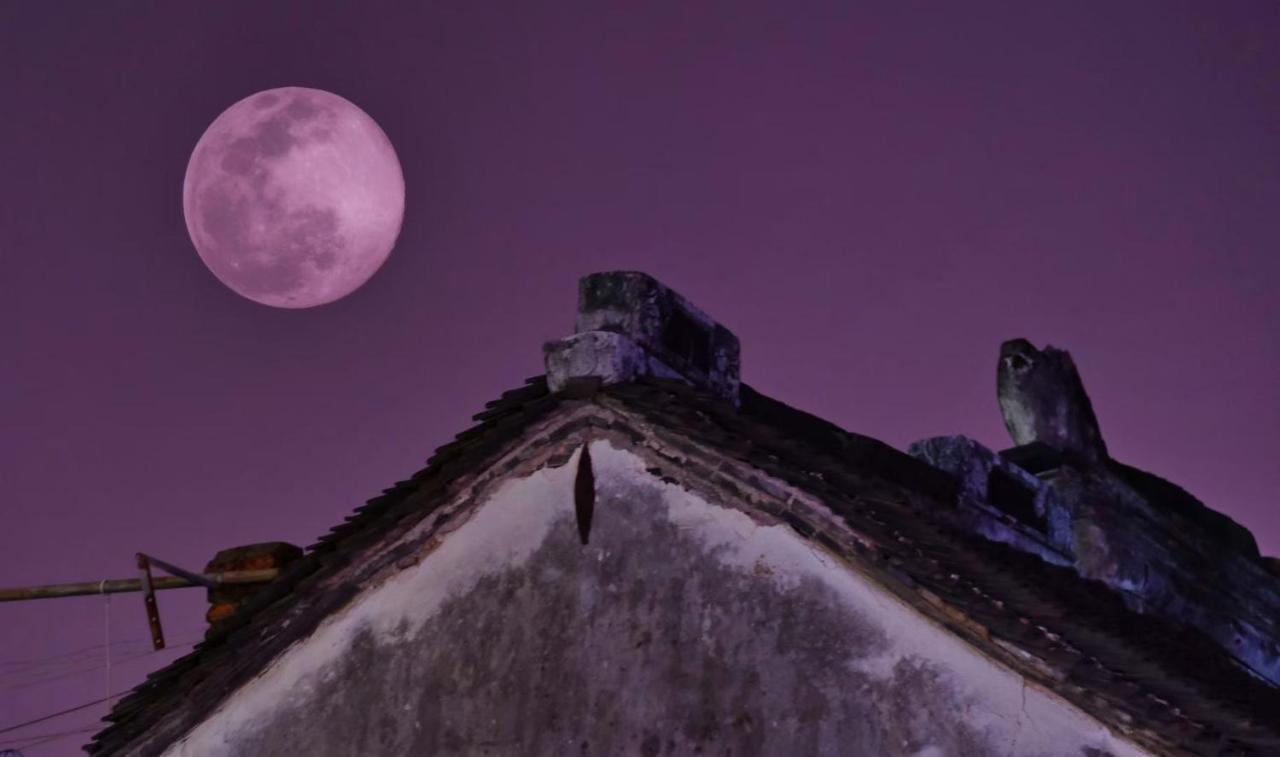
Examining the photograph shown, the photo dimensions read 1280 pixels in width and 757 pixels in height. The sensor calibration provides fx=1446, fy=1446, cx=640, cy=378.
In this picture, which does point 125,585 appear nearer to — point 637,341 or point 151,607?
point 151,607

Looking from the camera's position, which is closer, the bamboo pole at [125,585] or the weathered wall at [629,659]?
the weathered wall at [629,659]

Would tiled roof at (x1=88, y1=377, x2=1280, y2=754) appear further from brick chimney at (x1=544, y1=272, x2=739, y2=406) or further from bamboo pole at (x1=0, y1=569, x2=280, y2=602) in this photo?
bamboo pole at (x1=0, y1=569, x2=280, y2=602)

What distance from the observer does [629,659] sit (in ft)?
25.2

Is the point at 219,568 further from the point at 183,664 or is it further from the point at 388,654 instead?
the point at 388,654

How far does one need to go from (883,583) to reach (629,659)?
143cm

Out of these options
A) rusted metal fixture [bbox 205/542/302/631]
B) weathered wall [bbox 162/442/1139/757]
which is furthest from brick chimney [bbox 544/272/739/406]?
rusted metal fixture [bbox 205/542/302/631]

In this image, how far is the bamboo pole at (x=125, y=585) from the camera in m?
10.5

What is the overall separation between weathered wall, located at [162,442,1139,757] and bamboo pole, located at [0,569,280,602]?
177cm

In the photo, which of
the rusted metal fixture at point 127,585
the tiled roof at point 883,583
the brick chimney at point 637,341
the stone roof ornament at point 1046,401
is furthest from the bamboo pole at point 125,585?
the stone roof ornament at point 1046,401

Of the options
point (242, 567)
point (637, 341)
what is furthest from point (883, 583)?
point (242, 567)

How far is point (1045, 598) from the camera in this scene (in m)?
7.38

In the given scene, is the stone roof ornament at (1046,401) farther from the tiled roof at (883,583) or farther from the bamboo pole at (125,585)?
the bamboo pole at (125,585)

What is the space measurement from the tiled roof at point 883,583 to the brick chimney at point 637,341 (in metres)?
0.16

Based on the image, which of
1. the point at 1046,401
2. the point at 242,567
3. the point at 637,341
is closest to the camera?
the point at 637,341
